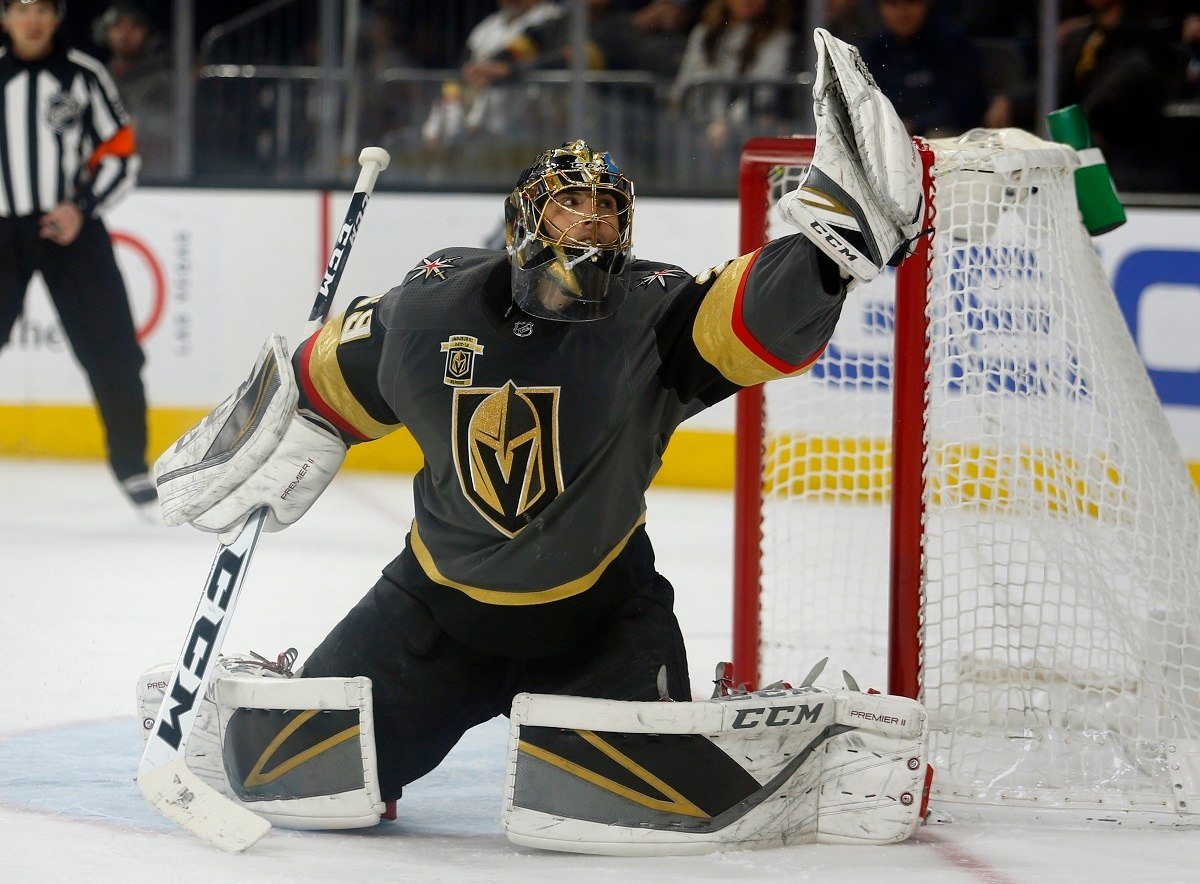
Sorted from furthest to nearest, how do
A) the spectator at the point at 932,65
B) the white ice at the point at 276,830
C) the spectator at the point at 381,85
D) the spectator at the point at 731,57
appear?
the spectator at the point at 381,85, the spectator at the point at 731,57, the spectator at the point at 932,65, the white ice at the point at 276,830

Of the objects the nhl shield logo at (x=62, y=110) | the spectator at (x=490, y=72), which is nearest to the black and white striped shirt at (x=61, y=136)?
the nhl shield logo at (x=62, y=110)

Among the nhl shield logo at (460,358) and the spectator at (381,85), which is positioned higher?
the spectator at (381,85)

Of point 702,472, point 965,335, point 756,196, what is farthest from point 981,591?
point 702,472

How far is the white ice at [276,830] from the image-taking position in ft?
7.33

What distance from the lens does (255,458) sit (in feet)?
8.25

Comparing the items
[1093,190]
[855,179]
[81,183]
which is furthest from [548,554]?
[81,183]

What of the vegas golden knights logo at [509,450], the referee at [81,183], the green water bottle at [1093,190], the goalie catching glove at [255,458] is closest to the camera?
the vegas golden knights logo at [509,450]

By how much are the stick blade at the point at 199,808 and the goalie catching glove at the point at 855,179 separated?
1043mm

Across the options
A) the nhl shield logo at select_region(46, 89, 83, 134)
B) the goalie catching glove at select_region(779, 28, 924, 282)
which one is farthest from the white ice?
the nhl shield logo at select_region(46, 89, 83, 134)

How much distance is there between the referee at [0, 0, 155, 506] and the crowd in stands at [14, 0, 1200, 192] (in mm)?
706

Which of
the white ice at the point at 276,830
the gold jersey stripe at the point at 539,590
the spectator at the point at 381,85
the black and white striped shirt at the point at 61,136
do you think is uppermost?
the spectator at the point at 381,85

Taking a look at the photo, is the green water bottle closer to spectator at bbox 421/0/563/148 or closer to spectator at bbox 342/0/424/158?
spectator at bbox 421/0/563/148

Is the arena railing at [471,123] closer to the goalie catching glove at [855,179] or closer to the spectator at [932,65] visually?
the spectator at [932,65]

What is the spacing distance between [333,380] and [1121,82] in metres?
4.05
